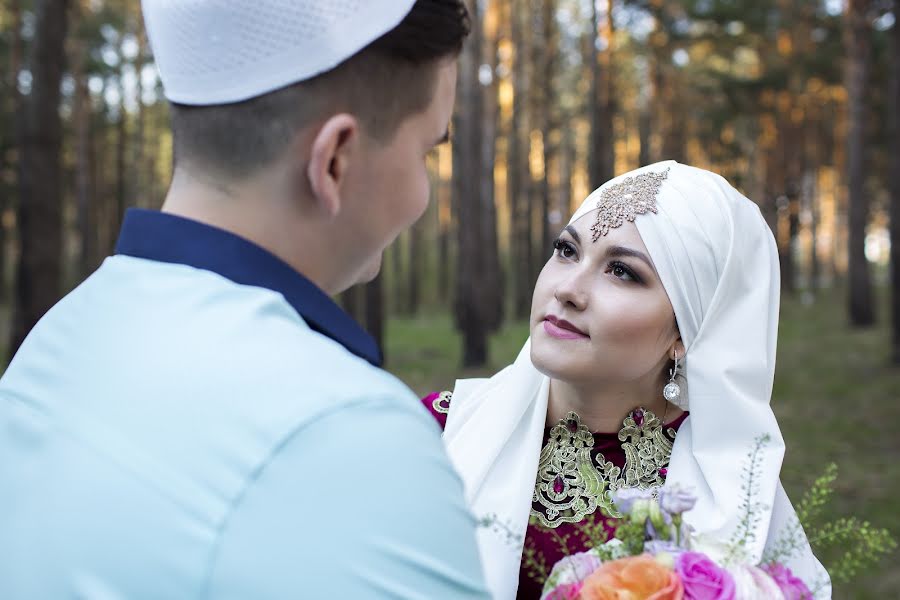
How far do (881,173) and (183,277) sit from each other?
36.0 metres

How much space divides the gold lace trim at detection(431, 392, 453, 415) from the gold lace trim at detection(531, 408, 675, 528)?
345mm

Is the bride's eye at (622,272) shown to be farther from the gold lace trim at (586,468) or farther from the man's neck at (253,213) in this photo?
the man's neck at (253,213)

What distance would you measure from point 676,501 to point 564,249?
122 cm

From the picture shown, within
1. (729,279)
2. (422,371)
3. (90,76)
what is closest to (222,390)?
(729,279)

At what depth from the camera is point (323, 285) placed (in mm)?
1176

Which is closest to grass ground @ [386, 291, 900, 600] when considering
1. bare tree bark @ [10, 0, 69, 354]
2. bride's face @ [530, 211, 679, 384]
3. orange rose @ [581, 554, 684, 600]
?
bride's face @ [530, 211, 679, 384]

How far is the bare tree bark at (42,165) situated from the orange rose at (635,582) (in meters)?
7.74

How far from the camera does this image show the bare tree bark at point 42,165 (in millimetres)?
8008

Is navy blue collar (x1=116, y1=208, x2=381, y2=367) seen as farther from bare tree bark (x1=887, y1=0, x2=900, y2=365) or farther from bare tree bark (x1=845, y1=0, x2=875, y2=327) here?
bare tree bark (x1=845, y1=0, x2=875, y2=327)

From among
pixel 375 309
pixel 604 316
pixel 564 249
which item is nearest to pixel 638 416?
pixel 604 316

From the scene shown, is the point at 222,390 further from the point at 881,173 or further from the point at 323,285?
the point at 881,173

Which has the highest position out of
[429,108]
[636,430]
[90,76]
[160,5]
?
[90,76]

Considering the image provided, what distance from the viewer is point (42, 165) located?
315 inches

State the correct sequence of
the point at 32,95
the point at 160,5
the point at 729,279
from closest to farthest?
the point at 160,5, the point at 729,279, the point at 32,95
